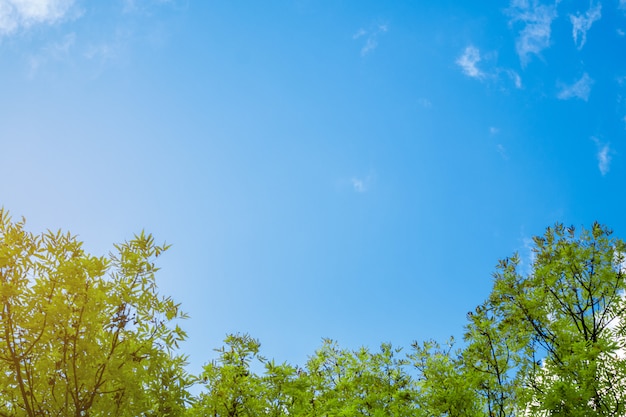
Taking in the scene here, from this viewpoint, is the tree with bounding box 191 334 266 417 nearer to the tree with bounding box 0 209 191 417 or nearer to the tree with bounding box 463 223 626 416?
the tree with bounding box 0 209 191 417

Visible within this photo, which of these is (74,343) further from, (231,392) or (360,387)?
(360,387)

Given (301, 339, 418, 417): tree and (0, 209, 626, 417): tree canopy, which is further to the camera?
(301, 339, 418, 417): tree

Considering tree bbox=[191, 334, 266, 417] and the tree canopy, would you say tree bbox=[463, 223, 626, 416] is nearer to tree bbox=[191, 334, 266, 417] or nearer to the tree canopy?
the tree canopy

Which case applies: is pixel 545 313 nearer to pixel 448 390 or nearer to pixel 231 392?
pixel 448 390

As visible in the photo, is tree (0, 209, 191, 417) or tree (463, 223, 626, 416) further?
tree (463, 223, 626, 416)

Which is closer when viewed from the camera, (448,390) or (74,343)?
(74,343)

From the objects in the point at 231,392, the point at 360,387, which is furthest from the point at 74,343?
the point at 360,387

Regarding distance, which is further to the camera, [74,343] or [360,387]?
[360,387]

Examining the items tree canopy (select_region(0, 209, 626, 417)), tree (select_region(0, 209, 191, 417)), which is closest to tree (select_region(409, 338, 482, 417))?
tree canopy (select_region(0, 209, 626, 417))

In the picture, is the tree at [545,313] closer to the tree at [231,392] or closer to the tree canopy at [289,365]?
the tree canopy at [289,365]

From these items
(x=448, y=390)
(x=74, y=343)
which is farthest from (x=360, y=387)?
(x=74, y=343)

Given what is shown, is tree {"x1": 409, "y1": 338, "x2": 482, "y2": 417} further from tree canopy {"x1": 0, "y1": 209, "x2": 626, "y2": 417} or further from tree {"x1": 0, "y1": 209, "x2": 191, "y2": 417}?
tree {"x1": 0, "y1": 209, "x2": 191, "y2": 417}

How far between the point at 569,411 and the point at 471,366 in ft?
10.5

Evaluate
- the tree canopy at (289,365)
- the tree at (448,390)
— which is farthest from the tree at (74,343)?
the tree at (448,390)
